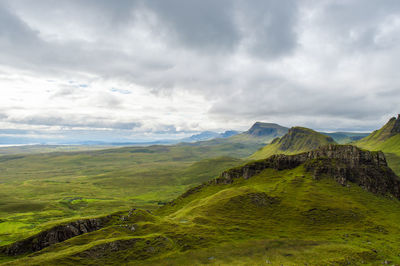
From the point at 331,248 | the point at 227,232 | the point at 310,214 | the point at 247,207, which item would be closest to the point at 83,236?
the point at 227,232

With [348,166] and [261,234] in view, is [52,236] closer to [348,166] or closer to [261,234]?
[261,234]

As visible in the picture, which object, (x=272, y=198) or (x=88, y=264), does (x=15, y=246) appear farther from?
(x=272, y=198)

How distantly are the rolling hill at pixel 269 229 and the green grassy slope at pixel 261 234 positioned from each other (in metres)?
0.32

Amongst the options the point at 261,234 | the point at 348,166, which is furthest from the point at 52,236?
the point at 348,166

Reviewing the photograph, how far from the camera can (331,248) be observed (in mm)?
82750

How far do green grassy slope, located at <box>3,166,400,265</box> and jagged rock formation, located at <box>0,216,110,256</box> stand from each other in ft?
27.6

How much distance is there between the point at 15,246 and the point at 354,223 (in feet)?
446

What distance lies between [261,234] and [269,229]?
6.92 m

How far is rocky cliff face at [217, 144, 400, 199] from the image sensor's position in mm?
149750

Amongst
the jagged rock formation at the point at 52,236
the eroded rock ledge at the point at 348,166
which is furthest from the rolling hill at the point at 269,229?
the eroded rock ledge at the point at 348,166

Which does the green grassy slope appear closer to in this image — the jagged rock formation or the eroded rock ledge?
the jagged rock formation

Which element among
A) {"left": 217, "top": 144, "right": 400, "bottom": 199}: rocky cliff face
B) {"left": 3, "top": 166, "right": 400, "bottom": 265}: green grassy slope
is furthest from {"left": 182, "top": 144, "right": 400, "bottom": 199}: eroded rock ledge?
{"left": 3, "top": 166, "right": 400, "bottom": 265}: green grassy slope

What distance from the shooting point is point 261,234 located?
321ft

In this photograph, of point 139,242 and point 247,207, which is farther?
point 247,207
